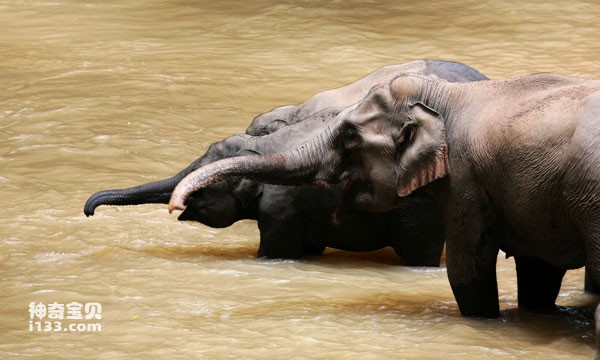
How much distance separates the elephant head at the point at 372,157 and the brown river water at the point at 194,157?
0.78 m

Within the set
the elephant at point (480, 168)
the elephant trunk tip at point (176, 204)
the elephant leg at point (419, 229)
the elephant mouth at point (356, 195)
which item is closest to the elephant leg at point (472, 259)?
the elephant at point (480, 168)

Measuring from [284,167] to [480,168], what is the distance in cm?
123

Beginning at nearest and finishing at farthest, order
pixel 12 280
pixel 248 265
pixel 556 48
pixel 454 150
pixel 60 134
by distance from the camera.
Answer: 1. pixel 454 150
2. pixel 12 280
3. pixel 248 265
4. pixel 60 134
5. pixel 556 48

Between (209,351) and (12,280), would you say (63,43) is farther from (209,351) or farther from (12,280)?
(209,351)

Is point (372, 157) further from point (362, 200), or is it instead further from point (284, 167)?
point (284, 167)

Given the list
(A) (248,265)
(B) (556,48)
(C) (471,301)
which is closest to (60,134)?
(A) (248,265)

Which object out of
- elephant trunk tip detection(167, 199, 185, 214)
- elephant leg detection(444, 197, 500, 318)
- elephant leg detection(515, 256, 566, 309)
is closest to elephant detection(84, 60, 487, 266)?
elephant leg detection(515, 256, 566, 309)

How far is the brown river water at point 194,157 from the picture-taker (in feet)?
23.3

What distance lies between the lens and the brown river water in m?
7.09

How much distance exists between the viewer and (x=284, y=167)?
770 cm

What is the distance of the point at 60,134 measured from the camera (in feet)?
42.2

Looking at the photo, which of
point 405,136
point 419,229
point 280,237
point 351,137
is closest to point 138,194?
point 280,237

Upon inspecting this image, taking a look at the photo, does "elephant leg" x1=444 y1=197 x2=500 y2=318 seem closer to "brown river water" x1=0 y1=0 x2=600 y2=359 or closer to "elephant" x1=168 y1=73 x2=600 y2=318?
"elephant" x1=168 y1=73 x2=600 y2=318

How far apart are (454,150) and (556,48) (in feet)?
34.6
